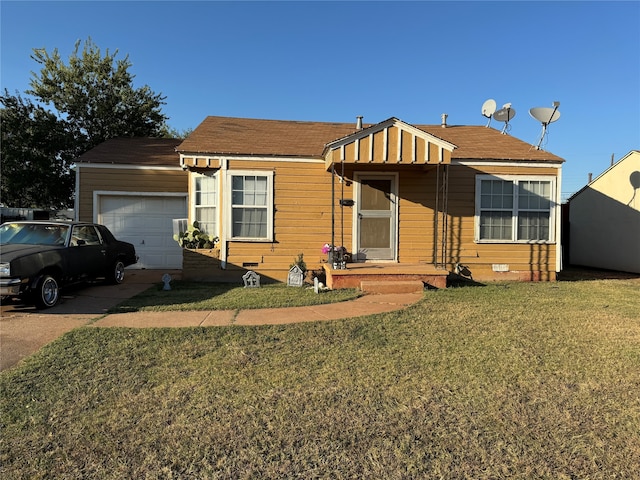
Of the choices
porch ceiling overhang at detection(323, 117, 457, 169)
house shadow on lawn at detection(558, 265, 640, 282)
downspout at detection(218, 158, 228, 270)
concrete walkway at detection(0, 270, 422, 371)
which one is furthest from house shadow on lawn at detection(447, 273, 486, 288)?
downspout at detection(218, 158, 228, 270)

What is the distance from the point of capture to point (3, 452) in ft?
8.62

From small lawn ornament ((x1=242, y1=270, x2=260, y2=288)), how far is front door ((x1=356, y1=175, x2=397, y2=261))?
2461mm

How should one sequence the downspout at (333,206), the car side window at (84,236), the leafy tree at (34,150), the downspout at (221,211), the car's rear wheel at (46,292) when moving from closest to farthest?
the car's rear wheel at (46,292)
the car side window at (84,236)
the downspout at (333,206)
the downspout at (221,211)
the leafy tree at (34,150)

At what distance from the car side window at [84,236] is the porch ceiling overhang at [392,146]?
198 inches

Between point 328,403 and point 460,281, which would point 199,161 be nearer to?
point 460,281

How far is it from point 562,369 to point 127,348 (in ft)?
14.7

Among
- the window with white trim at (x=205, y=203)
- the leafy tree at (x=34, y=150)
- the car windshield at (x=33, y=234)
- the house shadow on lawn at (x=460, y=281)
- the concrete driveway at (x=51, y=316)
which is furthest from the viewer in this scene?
the leafy tree at (x=34, y=150)

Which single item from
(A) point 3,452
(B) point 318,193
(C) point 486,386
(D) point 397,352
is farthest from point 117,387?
(B) point 318,193

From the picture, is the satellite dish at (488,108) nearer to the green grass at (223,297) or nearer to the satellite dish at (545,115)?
the satellite dish at (545,115)

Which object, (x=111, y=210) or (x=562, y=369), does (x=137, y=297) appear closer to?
(x=111, y=210)

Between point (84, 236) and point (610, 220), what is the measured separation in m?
16.1


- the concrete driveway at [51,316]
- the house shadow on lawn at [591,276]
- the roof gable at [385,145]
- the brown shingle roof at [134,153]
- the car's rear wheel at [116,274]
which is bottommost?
the concrete driveway at [51,316]

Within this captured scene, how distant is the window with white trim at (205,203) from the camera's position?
9828 mm

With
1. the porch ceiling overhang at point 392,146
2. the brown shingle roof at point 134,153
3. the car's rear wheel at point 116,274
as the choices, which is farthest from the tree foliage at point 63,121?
the porch ceiling overhang at point 392,146
